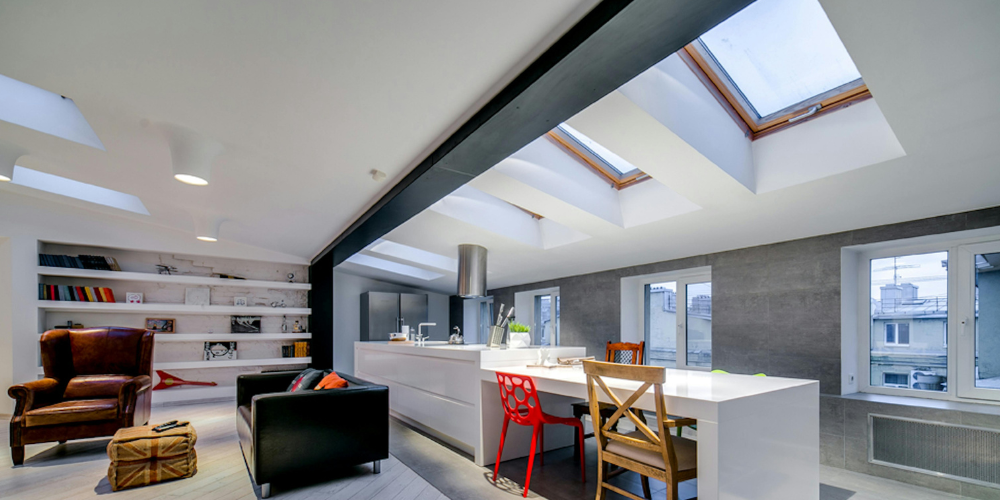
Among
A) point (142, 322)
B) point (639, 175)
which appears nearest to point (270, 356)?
point (142, 322)

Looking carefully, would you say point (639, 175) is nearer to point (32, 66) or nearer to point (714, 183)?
point (714, 183)

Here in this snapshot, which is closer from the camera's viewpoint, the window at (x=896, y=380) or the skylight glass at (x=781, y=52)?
the skylight glass at (x=781, y=52)

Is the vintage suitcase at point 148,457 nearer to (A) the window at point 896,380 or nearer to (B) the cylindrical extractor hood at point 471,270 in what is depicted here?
(B) the cylindrical extractor hood at point 471,270

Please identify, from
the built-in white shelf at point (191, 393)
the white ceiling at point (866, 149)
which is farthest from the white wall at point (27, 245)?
the white ceiling at point (866, 149)

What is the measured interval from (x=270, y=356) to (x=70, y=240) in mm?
3003

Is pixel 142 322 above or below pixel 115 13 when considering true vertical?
below

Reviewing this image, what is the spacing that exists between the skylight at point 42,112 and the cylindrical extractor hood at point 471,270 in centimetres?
355

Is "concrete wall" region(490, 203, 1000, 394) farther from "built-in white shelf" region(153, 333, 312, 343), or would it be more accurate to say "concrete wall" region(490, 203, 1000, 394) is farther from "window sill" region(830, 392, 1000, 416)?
"built-in white shelf" region(153, 333, 312, 343)

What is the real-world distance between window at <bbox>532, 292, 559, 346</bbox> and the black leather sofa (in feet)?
13.8

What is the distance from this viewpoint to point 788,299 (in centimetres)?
407

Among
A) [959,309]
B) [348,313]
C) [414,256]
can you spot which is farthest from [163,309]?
[959,309]

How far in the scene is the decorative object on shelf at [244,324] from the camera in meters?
7.27

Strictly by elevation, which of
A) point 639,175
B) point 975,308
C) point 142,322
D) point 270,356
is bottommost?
point 270,356

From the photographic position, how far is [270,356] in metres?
7.53
